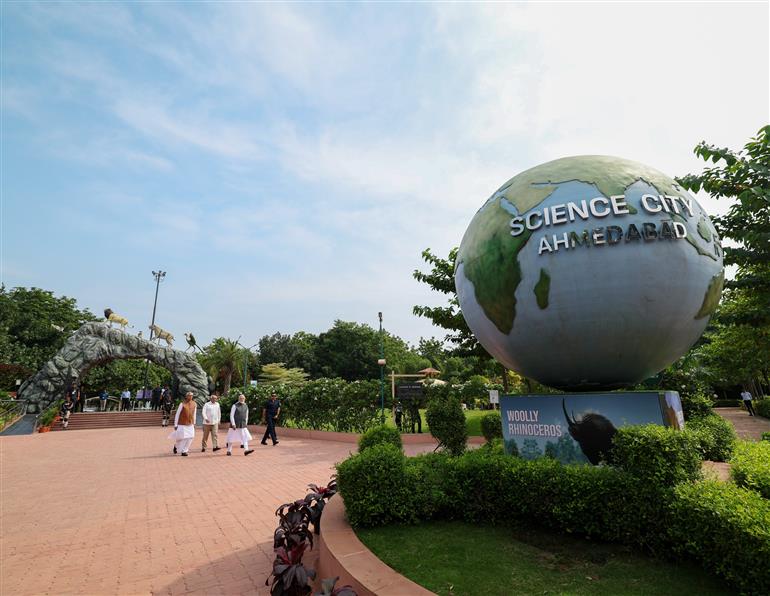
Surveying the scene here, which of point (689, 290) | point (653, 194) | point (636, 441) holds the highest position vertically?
point (653, 194)

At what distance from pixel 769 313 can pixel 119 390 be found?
136 feet

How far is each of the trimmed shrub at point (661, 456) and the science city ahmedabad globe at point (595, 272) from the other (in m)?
1.40

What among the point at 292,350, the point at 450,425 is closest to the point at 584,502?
the point at 450,425

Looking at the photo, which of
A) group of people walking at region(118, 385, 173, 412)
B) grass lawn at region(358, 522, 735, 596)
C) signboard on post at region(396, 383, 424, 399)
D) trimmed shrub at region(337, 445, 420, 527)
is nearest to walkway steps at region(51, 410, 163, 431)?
group of people walking at region(118, 385, 173, 412)

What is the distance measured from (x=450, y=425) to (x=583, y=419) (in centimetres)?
305

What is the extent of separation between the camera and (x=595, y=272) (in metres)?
5.10

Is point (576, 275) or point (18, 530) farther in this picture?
point (18, 530)

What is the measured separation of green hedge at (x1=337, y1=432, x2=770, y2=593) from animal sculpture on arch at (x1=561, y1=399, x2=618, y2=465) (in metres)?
0.92

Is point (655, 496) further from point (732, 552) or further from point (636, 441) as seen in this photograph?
point (732, 552)

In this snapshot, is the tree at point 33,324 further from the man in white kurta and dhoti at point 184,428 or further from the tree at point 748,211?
the tree at point 748,211

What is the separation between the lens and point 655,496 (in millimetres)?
3857

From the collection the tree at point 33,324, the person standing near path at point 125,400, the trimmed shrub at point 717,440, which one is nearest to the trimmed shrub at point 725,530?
the trimmed shrub at point 717,440

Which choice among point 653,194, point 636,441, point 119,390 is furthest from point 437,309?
point 119,390

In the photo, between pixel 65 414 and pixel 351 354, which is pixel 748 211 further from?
pixel 351 354
